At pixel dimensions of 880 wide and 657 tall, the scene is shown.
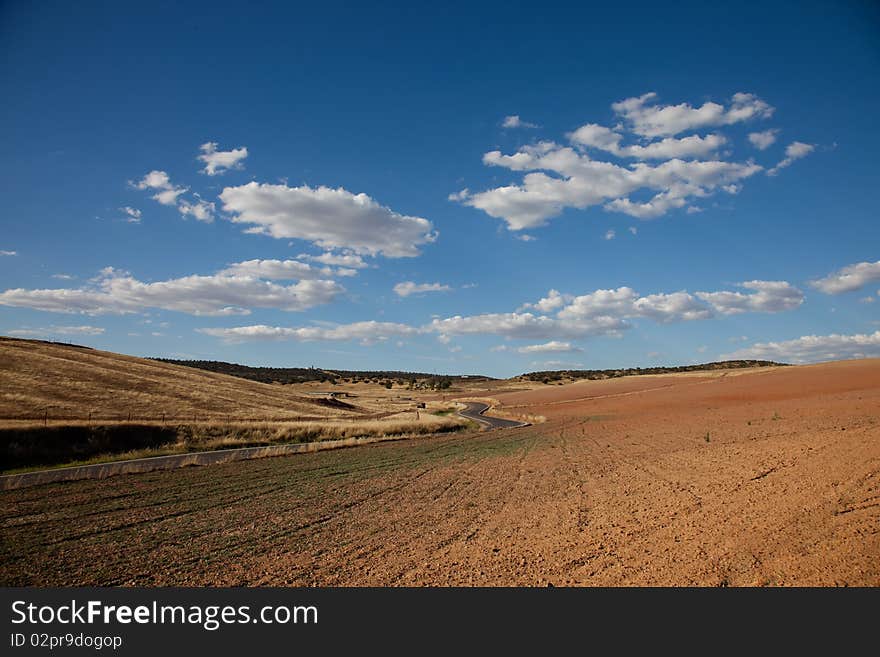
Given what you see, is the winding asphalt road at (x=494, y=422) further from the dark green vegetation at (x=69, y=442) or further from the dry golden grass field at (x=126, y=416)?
the dark green vegetation at (x=69, y=442)

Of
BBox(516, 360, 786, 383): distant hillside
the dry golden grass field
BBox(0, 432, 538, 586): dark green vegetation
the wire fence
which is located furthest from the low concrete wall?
BBox(516, 360, 786, 383): distant hillside

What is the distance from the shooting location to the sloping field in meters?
32.5

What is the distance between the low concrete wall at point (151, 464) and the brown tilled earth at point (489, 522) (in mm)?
1505

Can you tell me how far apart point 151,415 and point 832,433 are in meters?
37.2

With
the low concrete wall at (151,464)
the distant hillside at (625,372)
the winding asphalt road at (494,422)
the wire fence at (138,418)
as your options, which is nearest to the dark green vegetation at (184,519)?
the low concrete wall at (151,464)

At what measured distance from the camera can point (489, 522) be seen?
37.2 ft

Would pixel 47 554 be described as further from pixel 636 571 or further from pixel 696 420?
pixel 696 420

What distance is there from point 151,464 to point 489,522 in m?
17.8

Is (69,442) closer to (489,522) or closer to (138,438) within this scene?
(138,438)

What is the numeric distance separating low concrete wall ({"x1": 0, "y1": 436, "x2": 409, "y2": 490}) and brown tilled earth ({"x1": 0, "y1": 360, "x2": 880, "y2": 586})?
150cm

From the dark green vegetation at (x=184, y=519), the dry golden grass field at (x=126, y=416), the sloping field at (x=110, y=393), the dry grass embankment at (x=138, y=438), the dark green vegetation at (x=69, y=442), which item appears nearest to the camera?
the dark green vegetation at (x=184, y=519)

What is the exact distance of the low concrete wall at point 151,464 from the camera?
18109 millimetres

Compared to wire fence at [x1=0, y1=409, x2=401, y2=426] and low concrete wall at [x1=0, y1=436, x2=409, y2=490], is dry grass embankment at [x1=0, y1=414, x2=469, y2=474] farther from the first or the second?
low concrete wall at [x1=0, y1=436, x2=409, y2=490]

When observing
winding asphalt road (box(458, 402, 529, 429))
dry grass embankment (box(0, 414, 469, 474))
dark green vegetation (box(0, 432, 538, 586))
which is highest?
dark green vegetation (box(0, 432, 538, 586))
